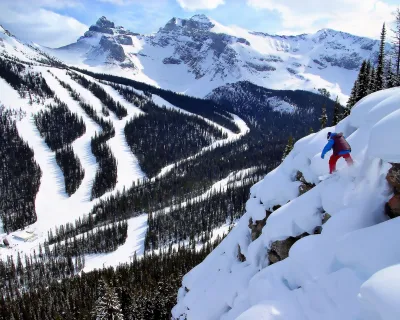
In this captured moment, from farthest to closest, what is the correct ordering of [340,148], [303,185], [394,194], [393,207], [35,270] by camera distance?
1. [35,270]
2. [303,185]
3. [340,148]
4. [394,194]
5. [393,207]

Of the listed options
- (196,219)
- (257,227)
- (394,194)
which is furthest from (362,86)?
(196,219)

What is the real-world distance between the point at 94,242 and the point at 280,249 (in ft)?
524

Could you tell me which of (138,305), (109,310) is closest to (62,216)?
(138,305)

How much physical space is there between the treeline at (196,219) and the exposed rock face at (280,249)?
132 metres

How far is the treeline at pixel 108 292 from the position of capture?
6525cm

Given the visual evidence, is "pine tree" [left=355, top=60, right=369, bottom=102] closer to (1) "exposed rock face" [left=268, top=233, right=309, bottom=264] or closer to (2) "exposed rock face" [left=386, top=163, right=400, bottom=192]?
(1) "exposed rock face" [left=268, top=233, right=309, bottom=264]

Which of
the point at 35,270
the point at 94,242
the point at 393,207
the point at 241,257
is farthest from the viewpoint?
the point at 94,242

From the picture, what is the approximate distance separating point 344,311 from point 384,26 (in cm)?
8101

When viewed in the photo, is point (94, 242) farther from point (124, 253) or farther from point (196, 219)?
point (196, 219)

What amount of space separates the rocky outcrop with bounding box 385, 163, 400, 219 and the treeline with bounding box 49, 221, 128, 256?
159 meters

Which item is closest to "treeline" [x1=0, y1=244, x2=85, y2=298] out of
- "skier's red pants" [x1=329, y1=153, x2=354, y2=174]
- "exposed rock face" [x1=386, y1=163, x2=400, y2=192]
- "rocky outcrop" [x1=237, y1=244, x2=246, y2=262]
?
"rocky outcrop" [x1=237, y1=244, x2=246, y2=262]

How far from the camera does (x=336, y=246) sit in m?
12.3

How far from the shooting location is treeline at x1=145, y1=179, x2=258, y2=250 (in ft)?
519

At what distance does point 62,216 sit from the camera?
19888cm
